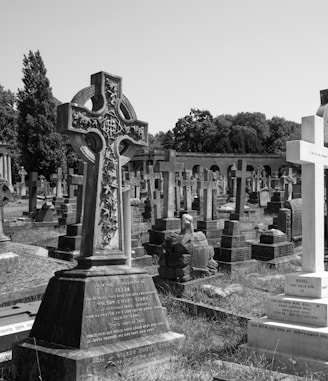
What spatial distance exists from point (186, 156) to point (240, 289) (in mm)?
55121

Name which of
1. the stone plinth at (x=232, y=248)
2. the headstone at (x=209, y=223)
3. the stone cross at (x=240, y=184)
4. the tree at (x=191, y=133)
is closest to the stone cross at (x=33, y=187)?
the headstone at (x=209, y=223)

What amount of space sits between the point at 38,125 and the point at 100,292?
41386 millimetres

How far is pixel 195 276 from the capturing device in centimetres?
816

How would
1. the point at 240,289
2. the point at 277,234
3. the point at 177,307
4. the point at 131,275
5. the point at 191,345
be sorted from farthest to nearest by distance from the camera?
the point at 277,234 < the point at 240,289 < the point at 177,307 < the point at 191,345 < the point at 131,275

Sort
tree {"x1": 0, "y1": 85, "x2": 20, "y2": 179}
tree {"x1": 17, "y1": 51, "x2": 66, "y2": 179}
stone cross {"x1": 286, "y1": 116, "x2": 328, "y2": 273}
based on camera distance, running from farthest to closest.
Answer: tree {"x1": 0, "y1": 85, "x2": 20, "y2": 179}
tree {"x1": 17, "y1": 51, "x2": 66, "y2": 179}
stone cross {"x1": 286, "y1": 116, "x2": 328, "y2": 273}

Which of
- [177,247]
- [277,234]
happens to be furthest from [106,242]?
[277,234]

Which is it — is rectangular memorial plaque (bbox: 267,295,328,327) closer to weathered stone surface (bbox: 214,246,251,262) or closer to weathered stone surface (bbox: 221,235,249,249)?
weathered stone surface (bbox: 214,246,251,262)

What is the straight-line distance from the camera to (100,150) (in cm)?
480

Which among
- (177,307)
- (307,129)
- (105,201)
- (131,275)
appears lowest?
(177,307)

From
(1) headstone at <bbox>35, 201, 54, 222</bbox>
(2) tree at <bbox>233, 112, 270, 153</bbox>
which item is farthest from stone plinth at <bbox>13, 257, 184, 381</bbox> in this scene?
(2) tree at <bbox>233, 112, 270, 153</bbox>

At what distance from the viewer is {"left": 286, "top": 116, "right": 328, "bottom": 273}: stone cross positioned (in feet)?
16.4

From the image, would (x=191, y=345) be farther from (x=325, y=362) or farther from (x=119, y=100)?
(x=119, y=100)

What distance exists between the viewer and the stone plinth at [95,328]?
3.93 meters

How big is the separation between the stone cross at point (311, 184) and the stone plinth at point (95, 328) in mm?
1718
